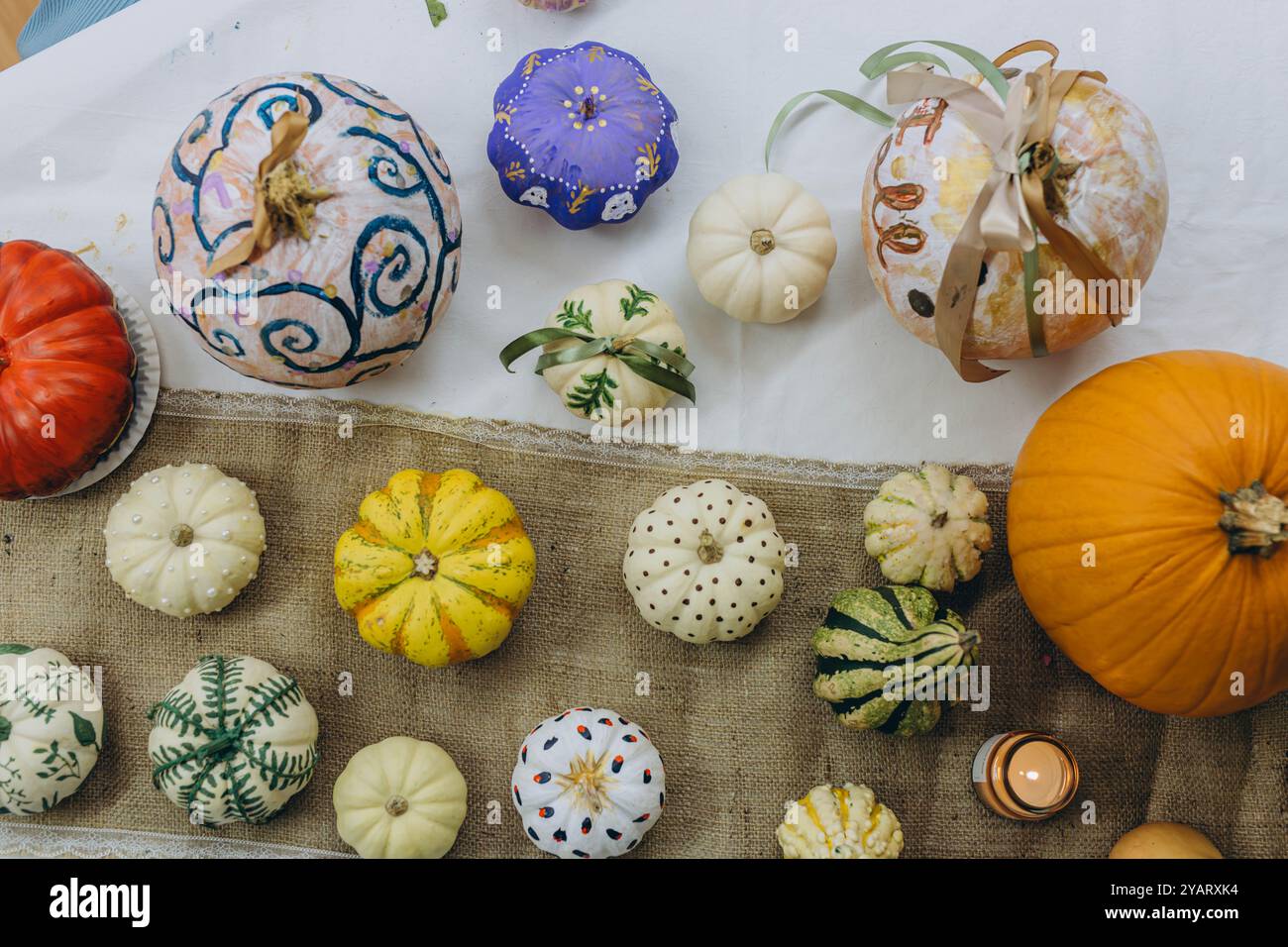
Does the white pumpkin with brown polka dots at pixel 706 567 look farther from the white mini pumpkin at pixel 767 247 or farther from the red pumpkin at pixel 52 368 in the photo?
the red pumpkin at pixel 52 368

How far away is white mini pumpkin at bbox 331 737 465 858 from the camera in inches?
58.2

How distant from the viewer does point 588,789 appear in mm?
1440

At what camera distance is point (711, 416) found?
169 centimetres

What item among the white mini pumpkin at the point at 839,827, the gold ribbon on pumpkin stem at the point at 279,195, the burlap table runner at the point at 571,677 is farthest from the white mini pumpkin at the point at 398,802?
the gold ribbon on pumpkin stem at the point at 279,195

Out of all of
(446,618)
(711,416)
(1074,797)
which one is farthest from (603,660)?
(1074,797)

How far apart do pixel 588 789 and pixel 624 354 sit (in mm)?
661

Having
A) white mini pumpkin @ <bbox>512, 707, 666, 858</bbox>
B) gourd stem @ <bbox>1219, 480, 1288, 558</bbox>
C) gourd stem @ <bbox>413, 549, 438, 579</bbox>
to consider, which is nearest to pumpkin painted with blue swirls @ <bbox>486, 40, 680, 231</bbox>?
gourd stem @ <bbox>413, 549, 438, 579</bbox>

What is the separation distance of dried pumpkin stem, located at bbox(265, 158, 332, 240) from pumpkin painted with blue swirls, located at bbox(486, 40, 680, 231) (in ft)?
1.27

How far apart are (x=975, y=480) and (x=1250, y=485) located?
427 millimetres

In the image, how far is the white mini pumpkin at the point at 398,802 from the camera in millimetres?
1479

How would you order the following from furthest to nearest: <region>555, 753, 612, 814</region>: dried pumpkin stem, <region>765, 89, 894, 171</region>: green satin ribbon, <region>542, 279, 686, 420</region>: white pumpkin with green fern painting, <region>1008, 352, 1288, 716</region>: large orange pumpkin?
1. <region>765, 89, 894, 171</region>: green satin ribbon
2. <region>542, 279, 686, 420</region>: white pumpkin with green fern painting
3. <region>555, 753, 612, 814</region>: dried pumpkin stem
4. <region>1008, 352, 1288, 716</region>: large orange pumpkin

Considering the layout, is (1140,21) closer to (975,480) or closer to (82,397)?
(975,480)

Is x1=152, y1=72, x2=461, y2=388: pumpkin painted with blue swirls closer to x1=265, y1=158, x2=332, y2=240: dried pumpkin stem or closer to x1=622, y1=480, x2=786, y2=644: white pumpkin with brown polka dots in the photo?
x1=265, y1=158, x2=332, y2=240: dried pumpkin stem

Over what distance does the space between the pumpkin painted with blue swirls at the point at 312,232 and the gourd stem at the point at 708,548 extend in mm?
535
